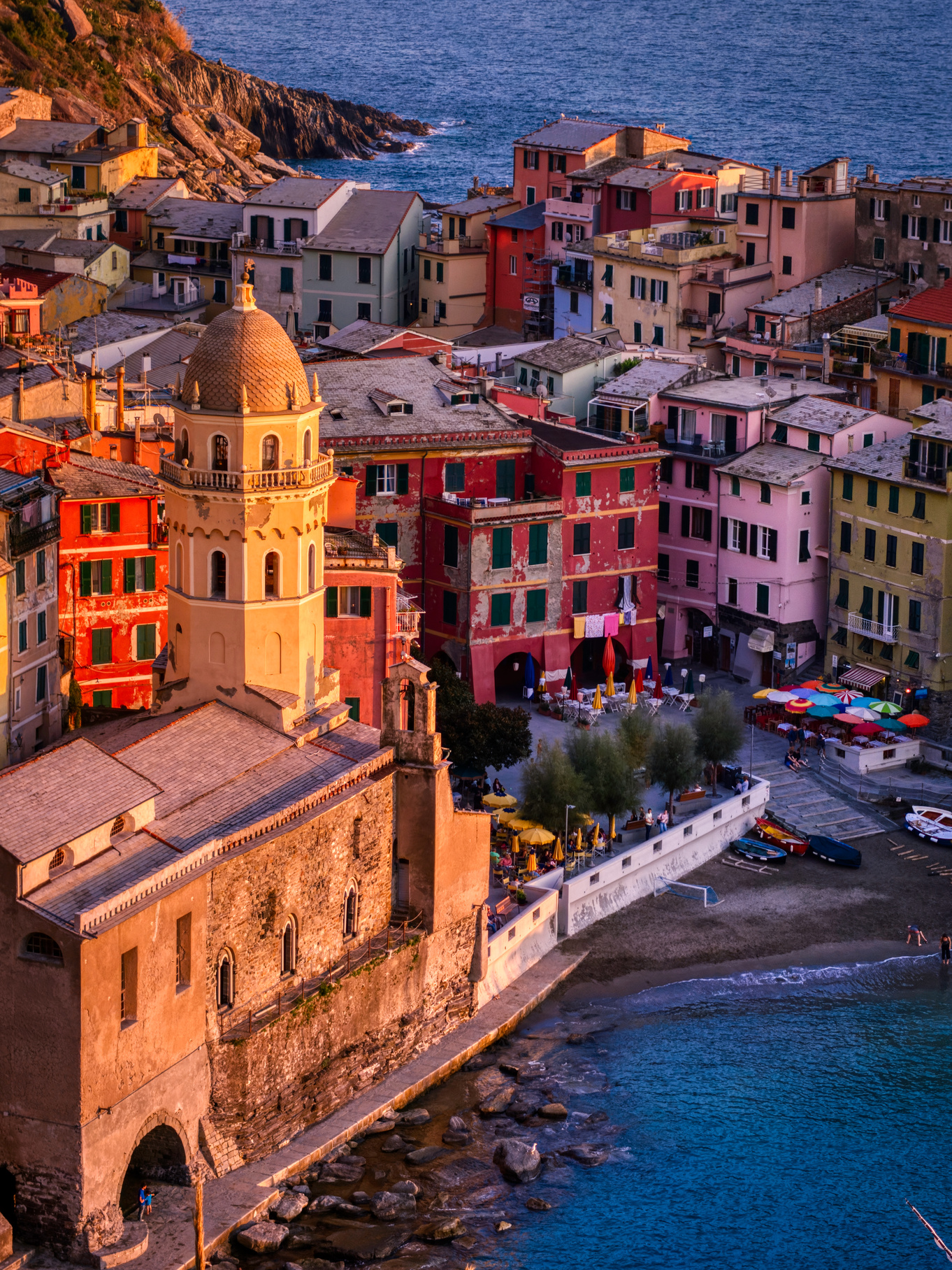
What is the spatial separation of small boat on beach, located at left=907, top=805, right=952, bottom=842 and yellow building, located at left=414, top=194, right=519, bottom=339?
174 ft

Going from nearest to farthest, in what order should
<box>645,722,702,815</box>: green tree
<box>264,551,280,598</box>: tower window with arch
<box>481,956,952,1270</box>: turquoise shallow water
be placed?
<box>481,956,952,1270</box>: turquoise shallow water, <box>264,551,280,598</box>: tower window with arch, <box>645,722,702,815</box>: green tree

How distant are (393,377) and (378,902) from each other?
3342cm

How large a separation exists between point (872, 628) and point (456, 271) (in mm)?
45315

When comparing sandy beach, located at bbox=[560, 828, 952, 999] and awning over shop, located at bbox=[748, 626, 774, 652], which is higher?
awning over shop, located at bbox=[748, 626, 774, 652]

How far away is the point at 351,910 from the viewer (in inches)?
2881

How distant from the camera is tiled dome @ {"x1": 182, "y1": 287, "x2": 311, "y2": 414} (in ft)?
239

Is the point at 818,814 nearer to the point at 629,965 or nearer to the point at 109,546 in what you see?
the point at 629,965

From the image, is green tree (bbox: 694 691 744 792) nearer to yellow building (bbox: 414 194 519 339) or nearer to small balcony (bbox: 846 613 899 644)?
small balcony (bbox: 846 613 899 644)

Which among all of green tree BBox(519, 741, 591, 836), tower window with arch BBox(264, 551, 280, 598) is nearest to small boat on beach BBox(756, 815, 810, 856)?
green tree BBox(519, 741, 591, 836)

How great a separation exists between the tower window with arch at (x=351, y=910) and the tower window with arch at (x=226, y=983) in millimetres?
5923

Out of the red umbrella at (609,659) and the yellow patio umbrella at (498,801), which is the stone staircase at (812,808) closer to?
the red umbrella at (609,659)

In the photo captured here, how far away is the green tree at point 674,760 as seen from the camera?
89.2 m

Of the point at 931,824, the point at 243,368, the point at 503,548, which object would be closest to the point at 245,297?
the point at 243,368

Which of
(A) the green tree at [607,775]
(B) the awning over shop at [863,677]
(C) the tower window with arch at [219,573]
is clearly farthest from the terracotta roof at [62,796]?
(B) the awning over shop at [863,677]
